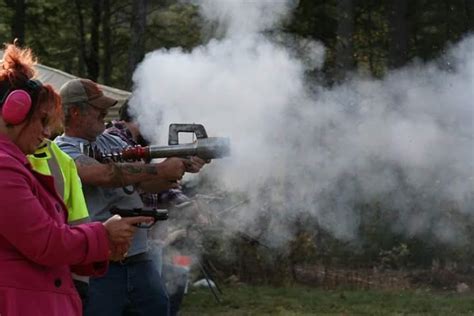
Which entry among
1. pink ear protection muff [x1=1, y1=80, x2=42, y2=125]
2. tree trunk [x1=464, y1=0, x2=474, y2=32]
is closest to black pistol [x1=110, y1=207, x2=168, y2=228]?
pink ear protection muff [x1=1, y1=80, x2=42, y2=125]

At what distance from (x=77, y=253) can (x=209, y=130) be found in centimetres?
341

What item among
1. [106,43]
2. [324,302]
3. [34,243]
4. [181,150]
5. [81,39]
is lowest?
[324,302]

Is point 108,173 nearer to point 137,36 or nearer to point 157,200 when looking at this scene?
point 157,200

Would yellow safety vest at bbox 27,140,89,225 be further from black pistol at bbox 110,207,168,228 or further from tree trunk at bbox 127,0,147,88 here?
tree trunk at bbox 127,0,147,88

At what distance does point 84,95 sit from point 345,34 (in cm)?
1149

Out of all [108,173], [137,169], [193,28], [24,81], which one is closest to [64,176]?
[24,81]

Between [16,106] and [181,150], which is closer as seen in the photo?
[16,106]

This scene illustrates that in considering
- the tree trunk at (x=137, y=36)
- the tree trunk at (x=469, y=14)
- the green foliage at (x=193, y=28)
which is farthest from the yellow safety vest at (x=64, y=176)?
the tree trunk at (x=137, y=36)

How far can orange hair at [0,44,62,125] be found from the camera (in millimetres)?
3366

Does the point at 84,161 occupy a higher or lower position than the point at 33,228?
higher

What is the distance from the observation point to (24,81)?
3.39 meters

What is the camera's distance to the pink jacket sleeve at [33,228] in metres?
3.15

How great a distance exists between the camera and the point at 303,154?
8.63 metres

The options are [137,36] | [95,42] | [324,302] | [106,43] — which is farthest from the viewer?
[95,42]
